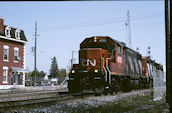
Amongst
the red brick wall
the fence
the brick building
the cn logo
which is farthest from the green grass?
the red brick wall

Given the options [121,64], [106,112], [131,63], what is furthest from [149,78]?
[106,112]

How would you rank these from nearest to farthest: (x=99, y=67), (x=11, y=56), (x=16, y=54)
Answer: (x=99, y=67) < (x=11, y=56) < (x=16, y=54)

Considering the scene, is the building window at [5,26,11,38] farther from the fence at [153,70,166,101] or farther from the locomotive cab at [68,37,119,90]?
the fence at [153,70,166,101]

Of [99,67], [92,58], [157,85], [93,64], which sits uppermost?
[92,58]

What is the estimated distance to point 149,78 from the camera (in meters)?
29.9

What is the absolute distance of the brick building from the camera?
114ft

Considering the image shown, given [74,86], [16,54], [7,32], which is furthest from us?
[16,54]

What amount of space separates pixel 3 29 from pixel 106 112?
30.4 meters

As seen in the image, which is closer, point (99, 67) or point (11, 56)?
point (99, 67)

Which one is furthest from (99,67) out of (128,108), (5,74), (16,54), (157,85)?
(16,54)

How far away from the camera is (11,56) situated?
3609 cm

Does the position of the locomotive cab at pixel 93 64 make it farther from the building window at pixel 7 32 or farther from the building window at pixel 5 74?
the building window at pixel 7 32

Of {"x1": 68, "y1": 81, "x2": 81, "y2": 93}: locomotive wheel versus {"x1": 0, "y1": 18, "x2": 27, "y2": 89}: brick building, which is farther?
{"x1": 0, "y1": 18, "x2": 27, "y2": 89}: brick building

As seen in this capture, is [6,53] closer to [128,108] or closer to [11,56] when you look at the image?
[11,56]
